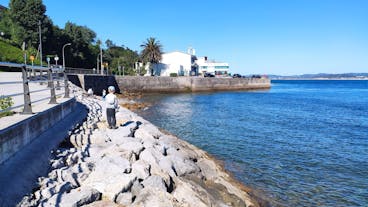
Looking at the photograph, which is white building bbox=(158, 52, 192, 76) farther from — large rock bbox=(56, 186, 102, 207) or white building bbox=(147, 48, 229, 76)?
large rock bbox=(56, 186, 102, 207)

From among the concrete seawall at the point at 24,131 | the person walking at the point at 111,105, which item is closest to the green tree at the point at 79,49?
the person walking at the point at 111,105

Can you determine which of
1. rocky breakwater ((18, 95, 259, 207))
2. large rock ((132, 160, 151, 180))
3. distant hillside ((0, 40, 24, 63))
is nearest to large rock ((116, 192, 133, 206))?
rocky breakwater ((18, 95, 259, 207))

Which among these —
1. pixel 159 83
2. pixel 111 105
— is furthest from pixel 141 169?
pixel 159 83

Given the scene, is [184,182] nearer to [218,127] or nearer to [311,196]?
[311,196]

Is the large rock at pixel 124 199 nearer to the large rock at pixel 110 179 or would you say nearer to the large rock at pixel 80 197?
the large rock at pixel 110 179

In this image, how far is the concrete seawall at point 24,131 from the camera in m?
5.21

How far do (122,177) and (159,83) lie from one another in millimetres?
53524

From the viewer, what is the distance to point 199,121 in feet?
78.9

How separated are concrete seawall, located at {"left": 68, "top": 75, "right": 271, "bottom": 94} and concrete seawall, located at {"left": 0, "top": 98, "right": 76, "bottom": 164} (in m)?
34.3

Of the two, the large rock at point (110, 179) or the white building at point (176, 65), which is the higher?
the white building at point (176, 65)

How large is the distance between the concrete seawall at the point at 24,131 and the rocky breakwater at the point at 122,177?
65 cm

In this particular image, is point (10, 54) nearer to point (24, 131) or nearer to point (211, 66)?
point (24, 131)

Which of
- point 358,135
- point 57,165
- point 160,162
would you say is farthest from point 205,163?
point 358,135

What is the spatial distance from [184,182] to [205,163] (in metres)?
3.33
